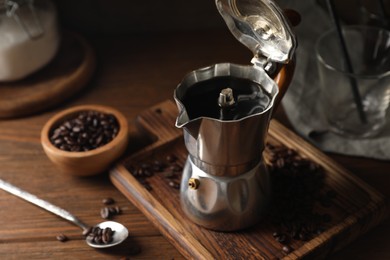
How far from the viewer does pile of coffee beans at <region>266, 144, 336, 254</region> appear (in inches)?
35.2

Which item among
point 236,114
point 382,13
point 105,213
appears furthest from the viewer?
point 382,13

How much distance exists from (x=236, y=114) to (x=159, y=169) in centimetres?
21

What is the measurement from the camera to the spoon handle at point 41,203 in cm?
95

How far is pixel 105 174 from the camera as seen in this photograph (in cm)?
104

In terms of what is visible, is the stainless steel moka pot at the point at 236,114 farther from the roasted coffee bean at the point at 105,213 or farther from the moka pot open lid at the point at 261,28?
the roasted coffee bean at the point at 105,213

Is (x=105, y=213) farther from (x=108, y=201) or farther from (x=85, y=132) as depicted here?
(x=85, y=132)

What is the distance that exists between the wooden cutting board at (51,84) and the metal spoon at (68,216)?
188mm

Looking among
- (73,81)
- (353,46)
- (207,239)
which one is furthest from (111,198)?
(353,46)

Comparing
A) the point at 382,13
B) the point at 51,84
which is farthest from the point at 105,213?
the point at 382,13

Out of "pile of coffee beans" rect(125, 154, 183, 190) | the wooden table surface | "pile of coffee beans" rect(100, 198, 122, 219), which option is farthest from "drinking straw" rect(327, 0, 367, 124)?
"pile of coffee beans" rect(100, 198, 122, 219)

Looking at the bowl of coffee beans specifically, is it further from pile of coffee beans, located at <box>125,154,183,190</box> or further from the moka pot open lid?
the moka pot open lid

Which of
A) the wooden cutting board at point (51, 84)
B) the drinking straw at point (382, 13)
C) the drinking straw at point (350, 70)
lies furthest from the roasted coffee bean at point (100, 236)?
the drinking straw at point (382, 13)

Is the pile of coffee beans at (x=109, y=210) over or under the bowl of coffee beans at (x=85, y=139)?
under

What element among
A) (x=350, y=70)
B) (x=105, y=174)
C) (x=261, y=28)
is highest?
(x=261, y=28)
